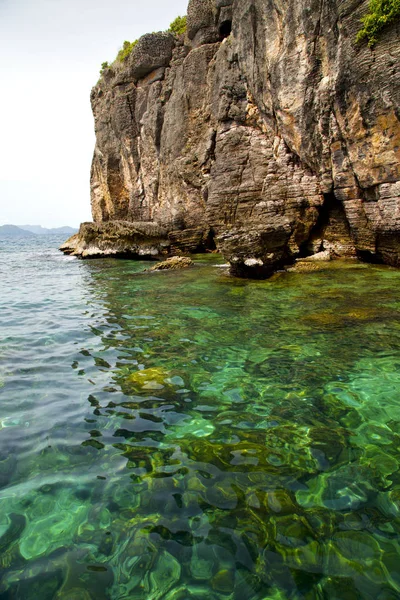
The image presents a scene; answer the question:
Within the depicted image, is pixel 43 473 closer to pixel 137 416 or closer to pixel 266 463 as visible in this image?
pixel 137 416

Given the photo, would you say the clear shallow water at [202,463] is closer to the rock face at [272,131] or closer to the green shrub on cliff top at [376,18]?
the rock face at [272,131]

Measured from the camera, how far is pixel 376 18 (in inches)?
533

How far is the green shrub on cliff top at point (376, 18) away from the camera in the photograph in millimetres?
13078

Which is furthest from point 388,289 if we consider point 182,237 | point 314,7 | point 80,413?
point 182,237

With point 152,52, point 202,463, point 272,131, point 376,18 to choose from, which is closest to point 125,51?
point 152,52

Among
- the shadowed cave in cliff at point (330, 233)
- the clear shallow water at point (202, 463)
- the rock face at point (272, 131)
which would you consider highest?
the rock face at point (272, 131)

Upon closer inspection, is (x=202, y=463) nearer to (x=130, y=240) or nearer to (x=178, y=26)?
(x=130, y=240)

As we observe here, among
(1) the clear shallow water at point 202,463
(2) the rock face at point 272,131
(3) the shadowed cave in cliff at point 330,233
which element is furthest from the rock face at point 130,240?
(1) the clear shallow water at point 202,463

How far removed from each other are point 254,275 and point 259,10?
15.3 meters

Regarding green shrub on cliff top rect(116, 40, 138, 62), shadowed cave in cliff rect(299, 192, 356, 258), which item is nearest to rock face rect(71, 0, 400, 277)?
shadowed cave in cliff rect(299, 192, 356, 258)

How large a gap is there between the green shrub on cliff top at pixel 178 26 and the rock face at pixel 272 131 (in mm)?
1162

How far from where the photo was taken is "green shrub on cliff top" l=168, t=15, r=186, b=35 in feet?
102

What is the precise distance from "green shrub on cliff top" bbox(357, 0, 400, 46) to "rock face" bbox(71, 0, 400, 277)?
36 cm

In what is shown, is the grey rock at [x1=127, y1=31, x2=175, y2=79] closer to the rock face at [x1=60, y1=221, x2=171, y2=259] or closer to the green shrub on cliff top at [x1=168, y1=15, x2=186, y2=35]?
the green shrub on cliff top at [x1=168, y1=15, x2=186, y2=35]
